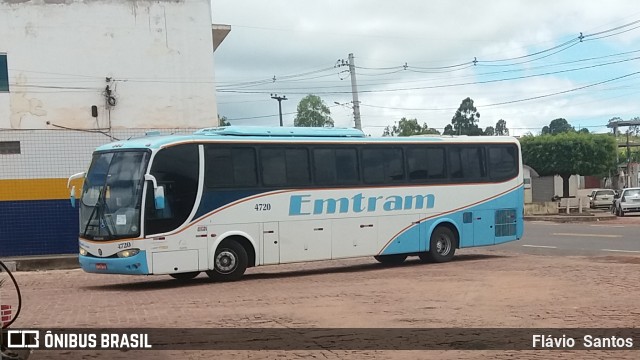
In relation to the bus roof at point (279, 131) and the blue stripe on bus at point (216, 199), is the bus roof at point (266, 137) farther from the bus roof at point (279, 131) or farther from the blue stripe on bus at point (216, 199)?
the blue stripe on bus at point (216, 199)

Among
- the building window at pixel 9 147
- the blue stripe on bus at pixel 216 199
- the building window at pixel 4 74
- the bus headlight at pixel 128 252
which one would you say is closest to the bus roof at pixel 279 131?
the blue stripe on bus at pixel 216 199

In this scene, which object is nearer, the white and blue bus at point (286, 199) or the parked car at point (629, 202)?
the white and blue bus at point (286, 199)

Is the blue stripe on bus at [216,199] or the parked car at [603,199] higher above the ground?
the blue stripe on bus at [216,199]

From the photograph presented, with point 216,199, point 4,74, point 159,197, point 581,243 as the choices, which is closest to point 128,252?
point 159,197

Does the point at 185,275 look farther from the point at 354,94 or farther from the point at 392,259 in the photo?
the point at 354,94

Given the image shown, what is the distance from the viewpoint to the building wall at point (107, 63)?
90.5 feet

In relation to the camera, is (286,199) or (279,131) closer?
(286,199)

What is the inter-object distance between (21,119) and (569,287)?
21411 millimetres

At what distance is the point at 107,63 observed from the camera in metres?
28.5

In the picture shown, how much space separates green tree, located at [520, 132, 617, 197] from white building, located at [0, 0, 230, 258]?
1653 inches

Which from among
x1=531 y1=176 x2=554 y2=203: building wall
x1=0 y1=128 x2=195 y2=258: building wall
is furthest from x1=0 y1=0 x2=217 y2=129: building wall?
x1=531 y1=176 x2=554 y2=203: building wall

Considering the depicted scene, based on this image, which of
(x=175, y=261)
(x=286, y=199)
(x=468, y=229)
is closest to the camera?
(x=175, y=261)

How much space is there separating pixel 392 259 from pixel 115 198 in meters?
7.95

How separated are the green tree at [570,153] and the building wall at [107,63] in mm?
42264
